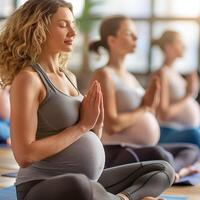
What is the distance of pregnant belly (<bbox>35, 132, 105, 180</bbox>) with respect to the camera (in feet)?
6.88

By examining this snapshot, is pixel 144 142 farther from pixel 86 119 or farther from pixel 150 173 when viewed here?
pixel 86 119

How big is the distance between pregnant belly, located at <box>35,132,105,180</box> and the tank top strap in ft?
0.68

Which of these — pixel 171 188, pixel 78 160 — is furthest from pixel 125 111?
pixel 78 160

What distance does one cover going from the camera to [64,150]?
209 centimetres

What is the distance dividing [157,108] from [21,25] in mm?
2068

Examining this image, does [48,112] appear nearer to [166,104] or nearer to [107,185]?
[107,185]

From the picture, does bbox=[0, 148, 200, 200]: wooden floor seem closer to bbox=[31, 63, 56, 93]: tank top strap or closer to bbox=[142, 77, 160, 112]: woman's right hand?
bbox=[142, 77, 160, 112]: woman's right hand

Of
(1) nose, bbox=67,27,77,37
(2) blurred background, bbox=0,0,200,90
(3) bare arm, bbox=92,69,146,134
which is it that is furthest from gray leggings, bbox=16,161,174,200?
(2) blurred background, bbox=0,0,200,90

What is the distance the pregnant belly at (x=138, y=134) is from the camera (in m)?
3.30

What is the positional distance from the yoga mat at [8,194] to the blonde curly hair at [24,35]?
0.72 metres

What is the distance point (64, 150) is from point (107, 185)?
0.34 metres

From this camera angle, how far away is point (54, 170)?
2119 millimetres

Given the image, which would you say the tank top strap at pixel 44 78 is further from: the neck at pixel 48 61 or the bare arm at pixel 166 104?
the bare arm at pixel 166 104

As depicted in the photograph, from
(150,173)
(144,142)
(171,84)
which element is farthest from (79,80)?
(150,173)
